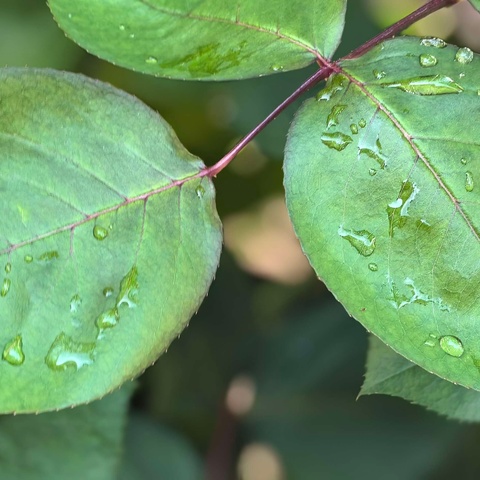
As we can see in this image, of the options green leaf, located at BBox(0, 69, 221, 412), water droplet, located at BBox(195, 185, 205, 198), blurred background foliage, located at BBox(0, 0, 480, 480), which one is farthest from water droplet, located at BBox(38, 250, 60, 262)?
blurred background foliage, located at BBox(0, 0, 480, 480)

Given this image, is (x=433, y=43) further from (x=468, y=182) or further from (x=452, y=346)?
(x=452, y=346)

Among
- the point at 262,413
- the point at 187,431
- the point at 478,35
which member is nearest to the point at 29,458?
the point at 187,431

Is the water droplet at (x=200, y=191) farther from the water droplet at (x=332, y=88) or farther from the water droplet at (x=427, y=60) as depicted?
the water droplet at (x=427, y=60)

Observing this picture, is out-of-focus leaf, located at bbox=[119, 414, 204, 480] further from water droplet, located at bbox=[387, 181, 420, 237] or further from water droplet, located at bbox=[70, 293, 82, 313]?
water droplet, located at bbox=[387, 181, 420, 237]

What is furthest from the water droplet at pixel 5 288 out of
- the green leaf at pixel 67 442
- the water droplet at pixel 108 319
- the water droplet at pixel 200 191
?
the green leaf at pixel 67 442

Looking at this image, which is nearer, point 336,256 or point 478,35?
point 336,256

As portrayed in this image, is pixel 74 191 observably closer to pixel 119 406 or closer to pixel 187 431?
pixel 119 406
